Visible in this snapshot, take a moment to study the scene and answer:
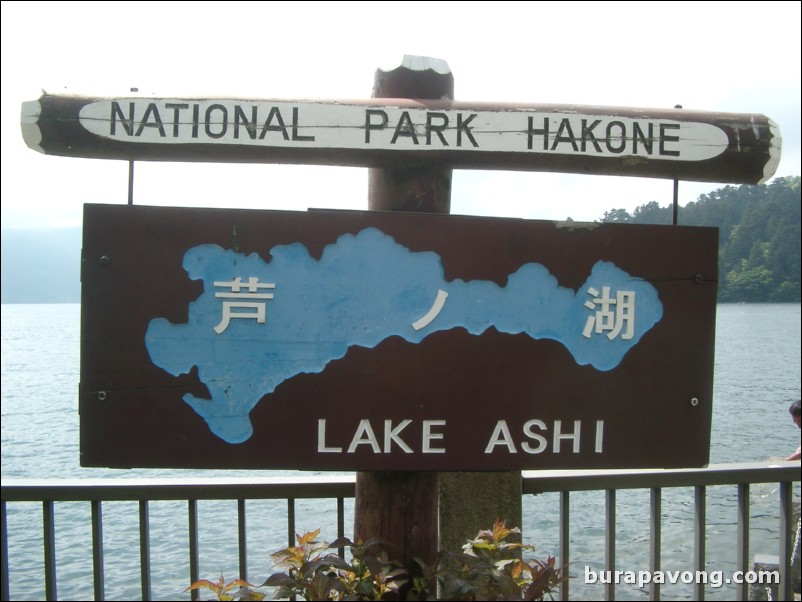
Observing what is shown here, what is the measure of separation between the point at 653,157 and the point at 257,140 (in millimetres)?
1208

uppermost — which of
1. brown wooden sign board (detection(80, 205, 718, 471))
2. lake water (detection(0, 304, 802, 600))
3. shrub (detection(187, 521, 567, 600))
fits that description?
brown wooden sign board (detection(80, 205, 718, 471))

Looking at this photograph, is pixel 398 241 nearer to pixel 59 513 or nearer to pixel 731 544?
pixel 59 513

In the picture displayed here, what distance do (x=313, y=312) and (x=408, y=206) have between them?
451 mm

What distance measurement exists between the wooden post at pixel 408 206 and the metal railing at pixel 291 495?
30 cm

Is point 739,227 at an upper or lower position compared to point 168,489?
upper

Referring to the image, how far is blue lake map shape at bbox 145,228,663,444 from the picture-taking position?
1.97 m

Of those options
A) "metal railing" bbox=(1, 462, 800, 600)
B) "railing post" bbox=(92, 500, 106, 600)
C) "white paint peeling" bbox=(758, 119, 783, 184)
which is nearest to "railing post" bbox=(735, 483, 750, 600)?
"metal railing" bbox=(1, 462, 800, 600)

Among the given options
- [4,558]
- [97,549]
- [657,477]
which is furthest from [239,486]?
[657,477]

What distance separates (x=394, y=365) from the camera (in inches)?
78.5

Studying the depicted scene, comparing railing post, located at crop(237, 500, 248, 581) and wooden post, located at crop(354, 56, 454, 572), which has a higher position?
Answer: wooden post, located at crop(354, 56, 454, 572)

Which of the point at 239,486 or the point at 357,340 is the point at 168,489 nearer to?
the point at 239,486

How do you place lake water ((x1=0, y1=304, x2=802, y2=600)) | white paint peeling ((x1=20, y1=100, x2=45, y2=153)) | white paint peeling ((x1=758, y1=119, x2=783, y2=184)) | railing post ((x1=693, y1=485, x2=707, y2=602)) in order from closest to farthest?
white paint peeling ((x1=20, y1=100, x2=45, y2=153)), white paint peeling ((x1=758, y1=119, x2=783, y2=184)), railing post ((x1=693, y1=485, x2=707, y2=602)), lake water ((x1=0, y1=304, x2=802, y2=600))

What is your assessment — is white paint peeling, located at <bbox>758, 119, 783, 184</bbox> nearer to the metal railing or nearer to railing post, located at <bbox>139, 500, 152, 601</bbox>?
the metal railing

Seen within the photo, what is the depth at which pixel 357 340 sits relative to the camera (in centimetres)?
199
